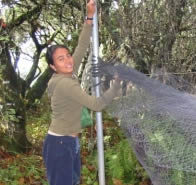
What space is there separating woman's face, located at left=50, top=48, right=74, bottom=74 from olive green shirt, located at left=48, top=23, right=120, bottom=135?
0.04m

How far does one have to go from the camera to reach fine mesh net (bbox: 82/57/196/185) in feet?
7.54

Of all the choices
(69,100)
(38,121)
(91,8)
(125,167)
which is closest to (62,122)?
(69,100)

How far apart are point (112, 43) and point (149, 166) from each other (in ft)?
6.74

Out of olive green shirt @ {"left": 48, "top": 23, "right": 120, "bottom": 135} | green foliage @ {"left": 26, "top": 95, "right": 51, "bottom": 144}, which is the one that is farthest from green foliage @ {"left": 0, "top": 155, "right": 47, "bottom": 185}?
olive green shirt @ {"left": 48, "top": 23, "right": 120, "bottom": 135}

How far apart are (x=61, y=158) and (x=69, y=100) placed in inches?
16.4

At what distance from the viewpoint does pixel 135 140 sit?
2.51 meters

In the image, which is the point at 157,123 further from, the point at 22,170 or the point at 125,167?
the point at 22,170

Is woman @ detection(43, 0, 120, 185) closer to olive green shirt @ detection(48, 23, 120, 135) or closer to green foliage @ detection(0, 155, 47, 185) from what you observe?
olive green shirt @ detection(48, 23, 120, 135)

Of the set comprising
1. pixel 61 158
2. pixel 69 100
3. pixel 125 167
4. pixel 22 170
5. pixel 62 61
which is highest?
pixel 62 61

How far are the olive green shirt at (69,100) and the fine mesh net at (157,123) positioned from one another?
0.21 metres

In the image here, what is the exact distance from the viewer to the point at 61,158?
104 inches

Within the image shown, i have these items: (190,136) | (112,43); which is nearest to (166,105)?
(190,136)

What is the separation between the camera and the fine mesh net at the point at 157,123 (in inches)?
90.5

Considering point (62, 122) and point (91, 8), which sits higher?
point (91, 8)
